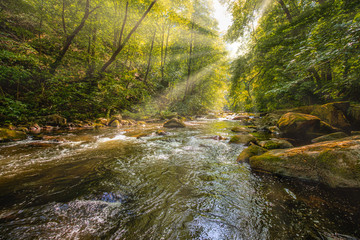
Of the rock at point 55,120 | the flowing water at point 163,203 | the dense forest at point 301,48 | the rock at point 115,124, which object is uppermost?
the dense forest at point 301,48

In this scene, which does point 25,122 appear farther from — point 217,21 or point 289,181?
point 217,21

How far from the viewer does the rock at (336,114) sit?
18.4ft

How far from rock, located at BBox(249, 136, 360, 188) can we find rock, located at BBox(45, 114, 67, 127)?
427 inches

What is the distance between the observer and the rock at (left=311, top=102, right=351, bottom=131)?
220 inches

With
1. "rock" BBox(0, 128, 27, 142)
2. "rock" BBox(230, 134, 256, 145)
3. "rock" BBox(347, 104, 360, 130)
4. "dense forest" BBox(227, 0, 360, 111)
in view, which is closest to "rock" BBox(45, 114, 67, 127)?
"rock" BBox(0, 128, 27, 142)

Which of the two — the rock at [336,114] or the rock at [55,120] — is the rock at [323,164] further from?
the rock at [55,120]

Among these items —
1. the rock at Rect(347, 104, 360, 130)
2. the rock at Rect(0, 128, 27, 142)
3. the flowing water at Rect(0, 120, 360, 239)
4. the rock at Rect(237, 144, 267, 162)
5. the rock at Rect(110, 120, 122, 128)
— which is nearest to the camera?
the flowing water at Rect(0, 120, 360, 239)

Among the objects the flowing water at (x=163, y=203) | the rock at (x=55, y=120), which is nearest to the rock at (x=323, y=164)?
the flowing water at (x=163, y=203)

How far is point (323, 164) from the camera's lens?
7.62 feet

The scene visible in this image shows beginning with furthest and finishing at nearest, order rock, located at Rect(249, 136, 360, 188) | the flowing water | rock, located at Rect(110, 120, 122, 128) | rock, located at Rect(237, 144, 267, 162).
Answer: rock, located at Rect(110, 120, 122, 128) → rock, located at Rect(237, 144, 267, 162) → rock, located at Rect(249, 136, 360, 188) → the flowing water

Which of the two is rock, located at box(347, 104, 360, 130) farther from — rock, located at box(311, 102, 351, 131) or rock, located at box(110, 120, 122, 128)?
rock, located at box(110, 120, 122, 128)

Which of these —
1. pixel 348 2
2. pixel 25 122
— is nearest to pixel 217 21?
pixel 348 2

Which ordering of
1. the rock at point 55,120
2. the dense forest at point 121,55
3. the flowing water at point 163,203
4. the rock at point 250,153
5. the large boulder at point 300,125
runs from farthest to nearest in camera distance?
the rock at point 55,120
the large boulder at point 300,125
the dense forest at point 121,55
the rock at point 250,153
the flowing water at point 163,203

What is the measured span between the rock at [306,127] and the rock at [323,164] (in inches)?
121
